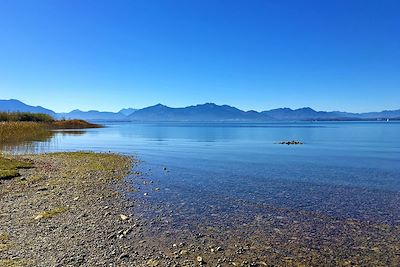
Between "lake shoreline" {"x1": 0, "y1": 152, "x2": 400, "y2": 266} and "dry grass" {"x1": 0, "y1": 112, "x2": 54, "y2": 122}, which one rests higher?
"dry grass" {"x1": 0, "y1": 112, "x2": 54, "y2": 122}

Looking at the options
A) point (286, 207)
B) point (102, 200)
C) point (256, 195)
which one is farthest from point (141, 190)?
point (286, 207)

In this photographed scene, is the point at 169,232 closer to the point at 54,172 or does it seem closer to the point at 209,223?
the point at 209,223

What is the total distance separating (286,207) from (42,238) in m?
10.3

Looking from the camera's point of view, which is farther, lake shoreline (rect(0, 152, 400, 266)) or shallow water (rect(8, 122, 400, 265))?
shallow water (rect(8, 122, 400, 265))

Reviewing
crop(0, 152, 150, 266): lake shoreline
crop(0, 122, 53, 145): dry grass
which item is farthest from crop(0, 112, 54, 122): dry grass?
crop(0, 152, 150, 266): lake shoreline

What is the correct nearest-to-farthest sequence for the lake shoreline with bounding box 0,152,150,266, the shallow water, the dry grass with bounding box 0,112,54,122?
1. the lake shoreline with bounding box 0,152,150,266
2. the shallow water
3. the dry grass with bounding box 0,112,54,122

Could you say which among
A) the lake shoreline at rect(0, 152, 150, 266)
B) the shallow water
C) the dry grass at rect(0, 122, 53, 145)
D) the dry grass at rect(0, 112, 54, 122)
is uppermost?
the dry grass at rect(0, 112, 54, 122)

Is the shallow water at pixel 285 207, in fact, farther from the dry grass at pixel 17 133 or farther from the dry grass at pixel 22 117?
the dry grass at pixel 22 117

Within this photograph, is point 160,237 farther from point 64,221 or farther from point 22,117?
point 22,117

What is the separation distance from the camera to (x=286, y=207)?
15.3m

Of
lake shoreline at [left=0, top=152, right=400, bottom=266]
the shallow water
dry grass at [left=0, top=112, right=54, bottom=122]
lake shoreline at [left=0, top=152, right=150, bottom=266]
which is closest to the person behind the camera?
lake shoreline at [left=0, top=152, right=150, bottom=266]

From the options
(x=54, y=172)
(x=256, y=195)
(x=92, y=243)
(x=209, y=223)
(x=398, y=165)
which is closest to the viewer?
(x=92, y=243)

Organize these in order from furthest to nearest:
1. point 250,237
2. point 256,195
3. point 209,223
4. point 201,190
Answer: point 201,190
point 256,195
point 209,223
point 250,237

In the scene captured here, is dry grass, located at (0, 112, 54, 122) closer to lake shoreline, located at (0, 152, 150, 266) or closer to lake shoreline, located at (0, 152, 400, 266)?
lake shoreline, located at (0, 152, 150, 266)
